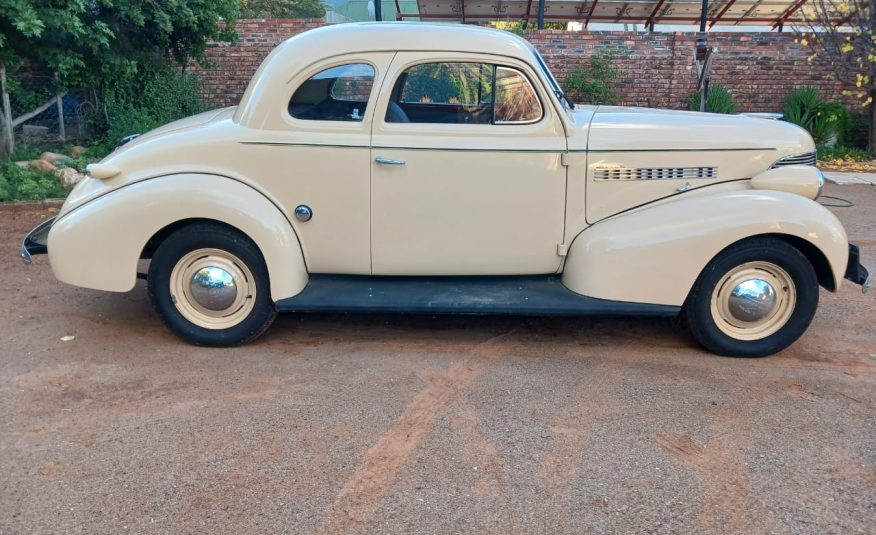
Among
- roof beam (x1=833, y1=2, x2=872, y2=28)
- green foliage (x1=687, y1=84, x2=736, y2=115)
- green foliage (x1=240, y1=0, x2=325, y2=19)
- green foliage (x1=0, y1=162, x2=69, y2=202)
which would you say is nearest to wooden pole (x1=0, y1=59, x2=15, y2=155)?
green foliage (x1=0, y1=162, x2=69, y2=202)

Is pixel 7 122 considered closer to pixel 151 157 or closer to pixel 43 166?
pixel 43 166

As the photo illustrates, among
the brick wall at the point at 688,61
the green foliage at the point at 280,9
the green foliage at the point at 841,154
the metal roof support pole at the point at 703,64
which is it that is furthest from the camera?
the green foliage at the point at 280,9

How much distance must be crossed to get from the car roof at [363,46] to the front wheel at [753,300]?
69.7 inches

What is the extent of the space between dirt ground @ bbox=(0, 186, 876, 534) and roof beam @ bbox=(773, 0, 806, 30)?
476 inches

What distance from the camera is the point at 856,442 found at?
11.1 ft

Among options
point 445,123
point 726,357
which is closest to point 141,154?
point 445,123

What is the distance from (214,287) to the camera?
4.34 metres

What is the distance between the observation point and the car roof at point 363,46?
4.36 m

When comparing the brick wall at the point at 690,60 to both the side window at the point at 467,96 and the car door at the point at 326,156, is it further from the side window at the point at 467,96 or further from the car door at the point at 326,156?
the car door at the point at 326,156

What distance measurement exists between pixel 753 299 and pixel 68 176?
794 centimetres

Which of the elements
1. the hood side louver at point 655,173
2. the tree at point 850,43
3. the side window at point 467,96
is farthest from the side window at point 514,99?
the tree at point 850,43

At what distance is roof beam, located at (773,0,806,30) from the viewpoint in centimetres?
1472

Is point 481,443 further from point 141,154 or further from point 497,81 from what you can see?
point 141,154

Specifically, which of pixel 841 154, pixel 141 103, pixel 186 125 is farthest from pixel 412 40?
pixel 841 154
